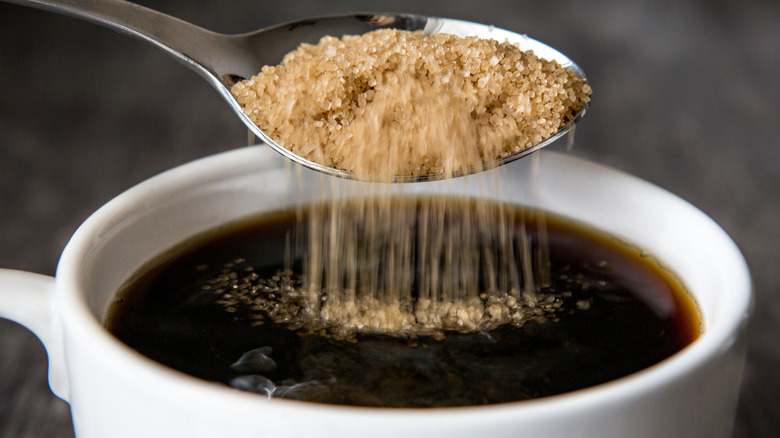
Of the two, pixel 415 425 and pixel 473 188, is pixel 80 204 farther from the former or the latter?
pixel 415 425

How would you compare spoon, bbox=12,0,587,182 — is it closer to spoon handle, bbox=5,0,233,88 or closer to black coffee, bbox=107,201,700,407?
spoon handle, bbox=5,0,233,88

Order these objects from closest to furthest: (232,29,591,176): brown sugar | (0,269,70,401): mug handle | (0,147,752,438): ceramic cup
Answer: (0,147,752,438): ceramic cup < (0,269,70,401): mug handle < (232,29,591,176): brown sugar

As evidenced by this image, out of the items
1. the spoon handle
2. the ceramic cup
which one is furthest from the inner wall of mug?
the spoon handle

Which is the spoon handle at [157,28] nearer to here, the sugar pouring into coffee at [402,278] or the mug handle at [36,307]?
the sugar pouring into coffee at [402,278]

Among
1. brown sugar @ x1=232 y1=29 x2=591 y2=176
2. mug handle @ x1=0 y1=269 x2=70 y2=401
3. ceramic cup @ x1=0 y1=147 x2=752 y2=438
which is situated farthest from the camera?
brown sugar @ x1=232 y1=29 x2=591 y2=176

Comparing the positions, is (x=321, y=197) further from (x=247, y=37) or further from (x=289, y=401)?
(x=289, y=401)

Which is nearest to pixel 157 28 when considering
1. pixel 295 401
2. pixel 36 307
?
pixel 36 307

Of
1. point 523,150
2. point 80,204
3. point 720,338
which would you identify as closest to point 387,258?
point 523,150
